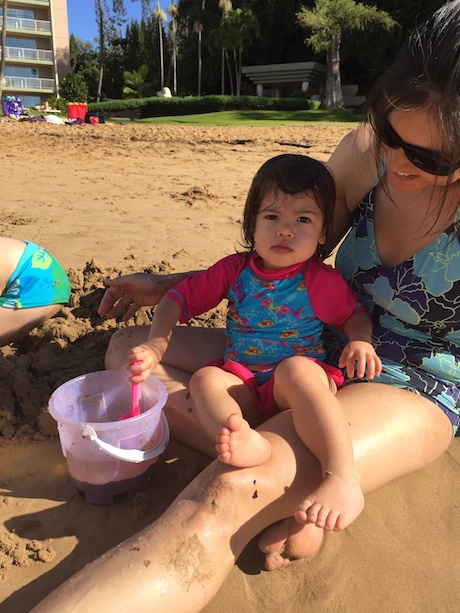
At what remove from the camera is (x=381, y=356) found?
1857mm

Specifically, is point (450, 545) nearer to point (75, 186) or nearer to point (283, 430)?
point (283, 430)

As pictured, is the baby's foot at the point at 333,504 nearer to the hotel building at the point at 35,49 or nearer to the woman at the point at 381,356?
the woman at the point at 381,356

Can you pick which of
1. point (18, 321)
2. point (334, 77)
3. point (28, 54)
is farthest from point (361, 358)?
point (28, 54)

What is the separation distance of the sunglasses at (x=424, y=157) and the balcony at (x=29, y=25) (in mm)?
40042

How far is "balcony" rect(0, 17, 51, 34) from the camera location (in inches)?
1371

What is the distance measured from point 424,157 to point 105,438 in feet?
3.74

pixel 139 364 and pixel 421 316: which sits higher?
pixel 421 316

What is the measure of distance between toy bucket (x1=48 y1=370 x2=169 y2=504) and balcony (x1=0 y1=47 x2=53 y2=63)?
129 ft

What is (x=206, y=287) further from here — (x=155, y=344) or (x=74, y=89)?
(x=74, y=89)

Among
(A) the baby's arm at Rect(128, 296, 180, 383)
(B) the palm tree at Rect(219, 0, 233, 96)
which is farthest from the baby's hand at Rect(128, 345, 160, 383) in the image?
(B) the palm tree at Rect(219, 0, 233, 96)

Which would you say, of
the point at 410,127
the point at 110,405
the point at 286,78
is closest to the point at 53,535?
the point at 110,405

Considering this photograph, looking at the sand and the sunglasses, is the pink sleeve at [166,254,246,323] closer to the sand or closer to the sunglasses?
the sand

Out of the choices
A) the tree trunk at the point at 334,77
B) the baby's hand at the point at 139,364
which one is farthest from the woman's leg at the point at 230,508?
the tree trunk at the point at 334,77

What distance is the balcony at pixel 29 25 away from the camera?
34812 millimetres
